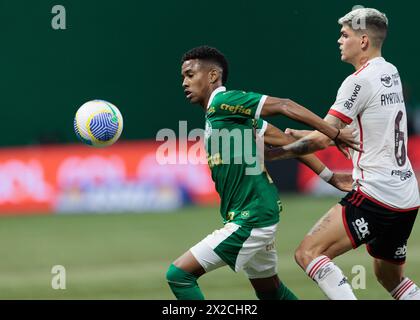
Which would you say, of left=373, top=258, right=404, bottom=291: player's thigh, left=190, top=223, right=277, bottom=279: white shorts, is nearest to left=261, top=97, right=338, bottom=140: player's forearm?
left=190, top=223, right=277, bottom=279: white shorts

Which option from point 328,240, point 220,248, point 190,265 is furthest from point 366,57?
point 190,265

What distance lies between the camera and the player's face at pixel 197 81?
25.9ft

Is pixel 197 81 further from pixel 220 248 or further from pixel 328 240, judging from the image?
pixel 328 240

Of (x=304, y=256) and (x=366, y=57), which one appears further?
(x=366, y=57)

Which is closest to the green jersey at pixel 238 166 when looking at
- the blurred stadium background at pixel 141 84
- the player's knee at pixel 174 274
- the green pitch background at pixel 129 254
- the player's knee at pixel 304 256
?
the player's knee at pixel 304 256

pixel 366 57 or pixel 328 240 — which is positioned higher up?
pixel 366 57

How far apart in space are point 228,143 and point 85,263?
6400mm

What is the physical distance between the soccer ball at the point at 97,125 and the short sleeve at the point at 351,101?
80.8 inches

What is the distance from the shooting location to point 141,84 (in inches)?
877

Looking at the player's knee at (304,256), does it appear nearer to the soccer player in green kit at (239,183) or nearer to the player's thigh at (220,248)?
the soccer player in green kit at (239,183)

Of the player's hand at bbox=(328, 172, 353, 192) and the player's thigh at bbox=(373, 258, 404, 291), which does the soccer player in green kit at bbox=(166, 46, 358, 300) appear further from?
the player's thigh at bbox=(373, 258, 404, 291)

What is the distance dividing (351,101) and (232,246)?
1.51 m

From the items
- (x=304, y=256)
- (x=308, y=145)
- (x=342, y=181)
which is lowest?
(x=304, y=256)

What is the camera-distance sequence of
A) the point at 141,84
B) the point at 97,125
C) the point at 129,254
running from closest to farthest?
1. the point at 97,125
2. the point at 129,254
3. the point at 141,84
